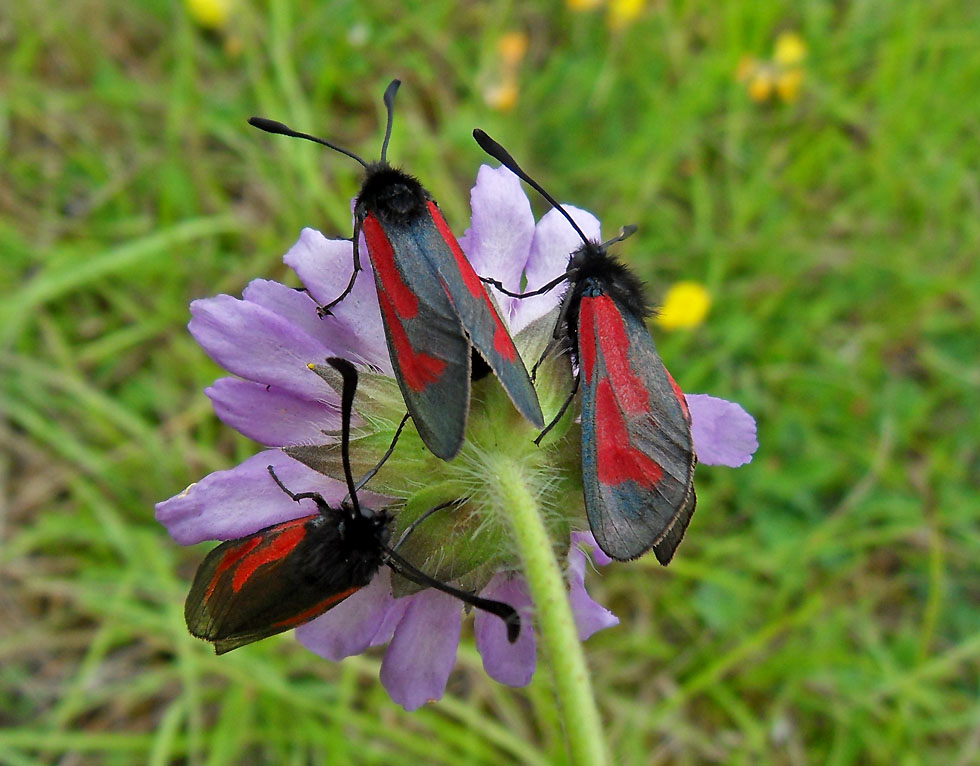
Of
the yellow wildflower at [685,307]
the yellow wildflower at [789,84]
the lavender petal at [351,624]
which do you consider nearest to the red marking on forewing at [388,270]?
the lavender petal at [351,624]

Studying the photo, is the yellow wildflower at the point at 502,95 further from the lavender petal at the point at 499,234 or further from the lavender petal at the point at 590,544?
the lavender petal at the point at 590,544

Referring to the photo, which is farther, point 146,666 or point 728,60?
point 728,60

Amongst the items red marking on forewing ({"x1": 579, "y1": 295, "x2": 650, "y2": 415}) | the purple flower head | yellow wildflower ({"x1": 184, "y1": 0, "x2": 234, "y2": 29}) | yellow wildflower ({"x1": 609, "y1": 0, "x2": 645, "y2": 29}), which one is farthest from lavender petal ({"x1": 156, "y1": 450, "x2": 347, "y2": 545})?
yellow wildflower ({"x1": 609, "y1": 0, "x2": 645, "y2": 29})

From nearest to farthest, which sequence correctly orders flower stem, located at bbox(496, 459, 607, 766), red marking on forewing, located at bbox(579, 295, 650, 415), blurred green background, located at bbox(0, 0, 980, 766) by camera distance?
flower stem, located at bbox(496, 459, 607, 766)
red marking on forewing, located at bbox(579, 295, 650, 415)
blurred green background, located at bbox(0, 0, 980, 766)

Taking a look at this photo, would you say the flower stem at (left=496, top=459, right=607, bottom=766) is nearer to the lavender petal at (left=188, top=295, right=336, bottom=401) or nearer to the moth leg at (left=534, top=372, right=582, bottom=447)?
the moth leg at (left=534, top=372, right=582, bottom=447)

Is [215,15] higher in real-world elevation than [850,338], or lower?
higher

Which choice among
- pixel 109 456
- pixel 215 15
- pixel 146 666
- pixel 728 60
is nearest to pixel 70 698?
pixel 146 666

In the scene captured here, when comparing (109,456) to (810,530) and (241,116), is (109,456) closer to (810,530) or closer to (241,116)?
(241,116)

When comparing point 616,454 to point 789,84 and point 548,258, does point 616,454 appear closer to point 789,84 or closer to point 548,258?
point 548,258
